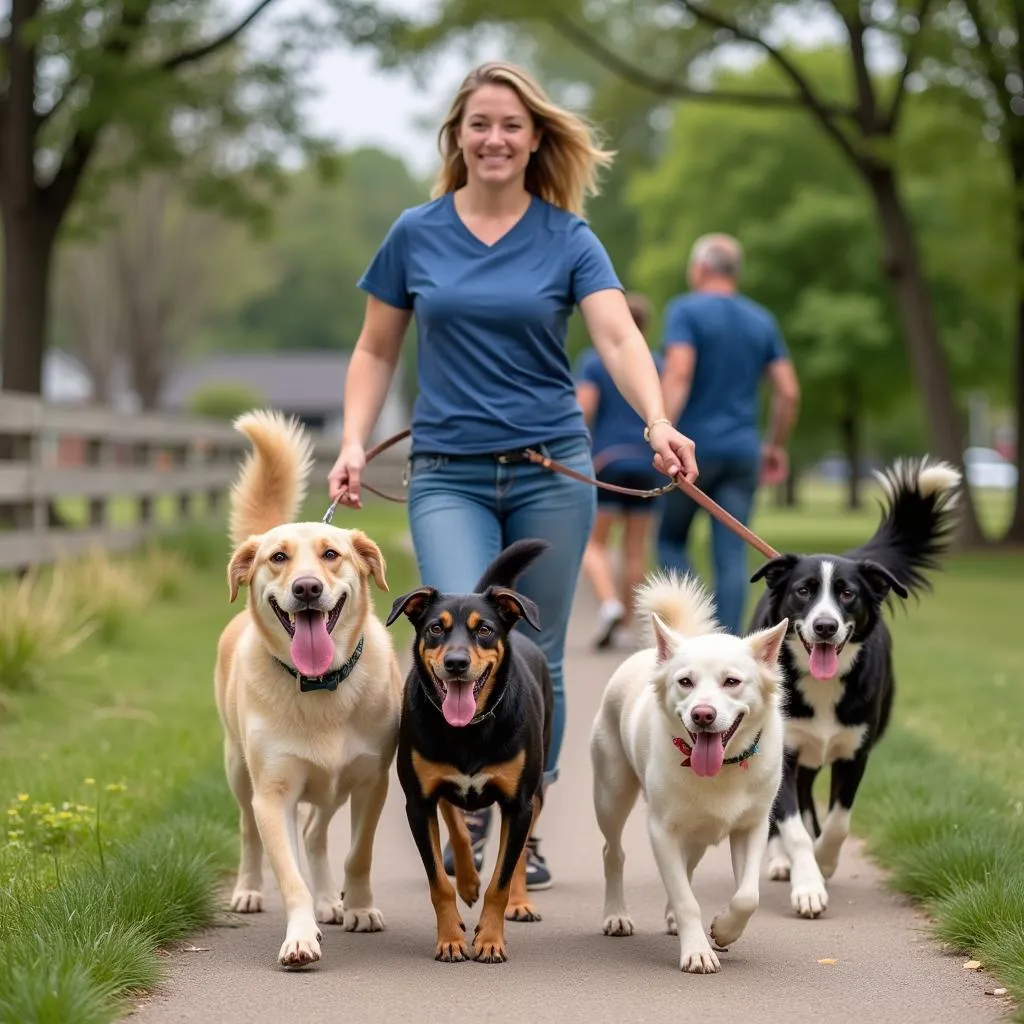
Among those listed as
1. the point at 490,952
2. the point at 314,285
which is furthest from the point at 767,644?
the point at 314,285

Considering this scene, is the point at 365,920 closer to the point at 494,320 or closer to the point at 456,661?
the point at 456,661

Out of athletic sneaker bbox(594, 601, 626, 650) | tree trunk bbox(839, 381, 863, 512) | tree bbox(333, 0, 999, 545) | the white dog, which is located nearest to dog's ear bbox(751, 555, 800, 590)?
the white dog

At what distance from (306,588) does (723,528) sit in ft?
16.1

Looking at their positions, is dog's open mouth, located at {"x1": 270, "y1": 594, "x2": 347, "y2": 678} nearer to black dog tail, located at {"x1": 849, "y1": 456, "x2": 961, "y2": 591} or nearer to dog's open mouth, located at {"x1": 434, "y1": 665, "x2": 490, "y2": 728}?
dog's open mouth, located at {"x1": 434, "y1": 665, "x2": 490, "y2": 728}

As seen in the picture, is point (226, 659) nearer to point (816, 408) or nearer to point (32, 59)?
point (32, 59)

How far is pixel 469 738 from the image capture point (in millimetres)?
5285

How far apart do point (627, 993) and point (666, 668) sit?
0.97 meters

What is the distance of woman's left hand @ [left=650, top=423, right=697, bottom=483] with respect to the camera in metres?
5.71

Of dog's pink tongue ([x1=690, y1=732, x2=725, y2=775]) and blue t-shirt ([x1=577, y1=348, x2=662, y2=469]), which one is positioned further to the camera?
blue t-shirt ([x1=577, y1=348, x2=662, y2=469])

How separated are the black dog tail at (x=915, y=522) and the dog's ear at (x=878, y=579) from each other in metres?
0.56

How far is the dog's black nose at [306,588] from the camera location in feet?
17.0

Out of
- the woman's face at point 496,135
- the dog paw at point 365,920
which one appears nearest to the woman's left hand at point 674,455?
the woman's face at point 496,135

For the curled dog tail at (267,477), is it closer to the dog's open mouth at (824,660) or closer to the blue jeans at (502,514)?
the blue jeans at (502,514)

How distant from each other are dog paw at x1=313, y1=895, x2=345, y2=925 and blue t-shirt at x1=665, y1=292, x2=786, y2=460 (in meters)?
4.71
